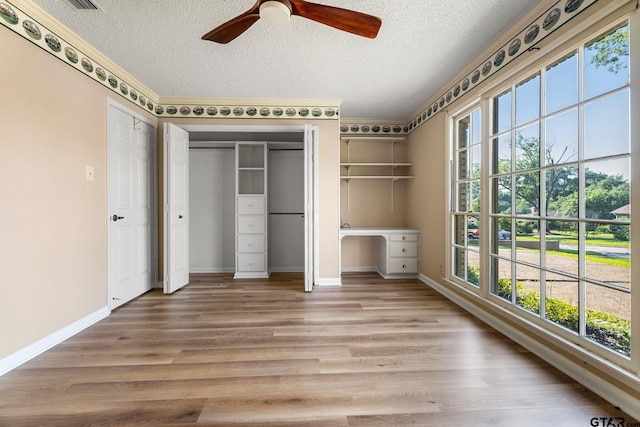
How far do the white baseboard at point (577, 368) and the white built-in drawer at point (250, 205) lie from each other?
3.16 metres

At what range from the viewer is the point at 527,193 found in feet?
7.25

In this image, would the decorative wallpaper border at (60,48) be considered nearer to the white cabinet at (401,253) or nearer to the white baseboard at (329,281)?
the white baseboard at (329,281)

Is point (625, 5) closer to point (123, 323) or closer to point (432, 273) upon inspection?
point (432, 273)

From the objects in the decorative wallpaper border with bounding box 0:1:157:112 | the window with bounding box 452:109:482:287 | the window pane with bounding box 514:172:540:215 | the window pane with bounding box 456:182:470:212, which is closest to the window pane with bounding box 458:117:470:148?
the window with bounding box 452:109:482:287

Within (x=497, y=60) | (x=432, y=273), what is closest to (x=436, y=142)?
(x=497, y=60)

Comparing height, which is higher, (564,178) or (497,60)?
(497,60)

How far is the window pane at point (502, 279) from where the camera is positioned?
2.42 meters

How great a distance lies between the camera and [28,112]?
2.00 meters

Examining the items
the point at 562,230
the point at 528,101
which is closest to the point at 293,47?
the point at 528,101

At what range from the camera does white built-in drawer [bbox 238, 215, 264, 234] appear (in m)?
4.29

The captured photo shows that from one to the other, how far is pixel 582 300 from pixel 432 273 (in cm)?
201

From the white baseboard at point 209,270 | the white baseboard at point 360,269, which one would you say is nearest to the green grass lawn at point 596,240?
the white baseboard at point 360,269

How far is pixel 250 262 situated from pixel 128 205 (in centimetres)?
180

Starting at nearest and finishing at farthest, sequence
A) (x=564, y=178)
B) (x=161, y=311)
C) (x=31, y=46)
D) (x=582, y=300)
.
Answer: (x=582, y=300), (x=564, y=178), (x=31, y=46), (x=161, y=311)
